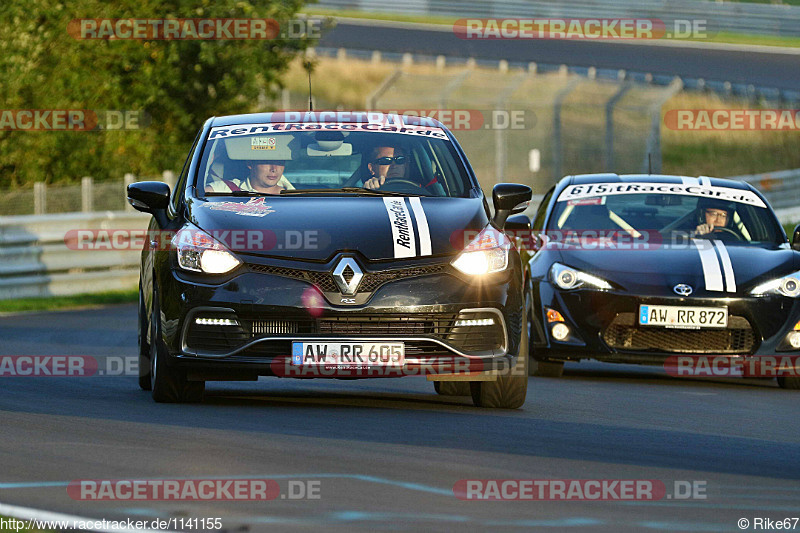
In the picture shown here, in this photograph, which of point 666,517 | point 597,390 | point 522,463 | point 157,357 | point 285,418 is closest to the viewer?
point 666,517

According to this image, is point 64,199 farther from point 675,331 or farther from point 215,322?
point 215,322

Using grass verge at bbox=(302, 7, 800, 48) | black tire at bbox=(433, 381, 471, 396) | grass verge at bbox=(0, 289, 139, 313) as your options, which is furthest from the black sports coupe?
grass verge at bbox=(302, 7, 800, 48)

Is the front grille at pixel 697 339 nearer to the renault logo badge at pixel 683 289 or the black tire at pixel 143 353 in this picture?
the renault logo badge at pixel 683 289

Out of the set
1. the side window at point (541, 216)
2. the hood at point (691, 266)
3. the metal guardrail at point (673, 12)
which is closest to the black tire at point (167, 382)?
the hood at point (691, 266)

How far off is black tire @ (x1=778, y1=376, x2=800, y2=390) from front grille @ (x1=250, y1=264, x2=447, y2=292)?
13.0 feet

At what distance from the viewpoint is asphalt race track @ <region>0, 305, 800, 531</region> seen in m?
5.89

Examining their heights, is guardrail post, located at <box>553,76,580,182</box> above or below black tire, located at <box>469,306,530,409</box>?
below

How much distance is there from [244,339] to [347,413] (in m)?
0.68

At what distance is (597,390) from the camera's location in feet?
36.5

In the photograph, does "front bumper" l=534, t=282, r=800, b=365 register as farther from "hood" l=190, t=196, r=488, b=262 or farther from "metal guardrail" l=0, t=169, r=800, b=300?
"metal guardrail" l=0, t=169, r=800, b=300

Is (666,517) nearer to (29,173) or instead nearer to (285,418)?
(285,418)

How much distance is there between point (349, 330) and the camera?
8750 mm

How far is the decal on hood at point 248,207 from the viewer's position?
9.11 meters

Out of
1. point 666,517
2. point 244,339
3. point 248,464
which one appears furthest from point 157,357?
point 666,517
